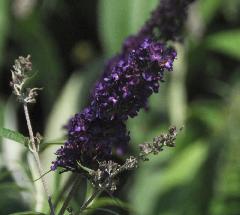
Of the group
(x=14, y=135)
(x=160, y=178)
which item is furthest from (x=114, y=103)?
(x=160, y=178)

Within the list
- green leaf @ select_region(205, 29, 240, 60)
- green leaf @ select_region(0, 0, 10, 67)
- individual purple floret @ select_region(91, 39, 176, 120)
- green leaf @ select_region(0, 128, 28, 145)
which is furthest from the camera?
green leaf @ select_region(205, 29, 240, 60)

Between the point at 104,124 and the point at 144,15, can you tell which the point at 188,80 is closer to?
the point at 144,15

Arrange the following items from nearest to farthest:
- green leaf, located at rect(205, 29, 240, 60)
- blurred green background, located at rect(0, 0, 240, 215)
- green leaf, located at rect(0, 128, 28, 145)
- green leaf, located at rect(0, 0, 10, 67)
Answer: green leaf, located at rect(0, 128, 28, 145) < blurred green background, located at rect(0, 0, 240, 215) < green leaf, located at rect(0, 0, 10, 67) < green leaf, located at rect(205, 29, 240, 60)

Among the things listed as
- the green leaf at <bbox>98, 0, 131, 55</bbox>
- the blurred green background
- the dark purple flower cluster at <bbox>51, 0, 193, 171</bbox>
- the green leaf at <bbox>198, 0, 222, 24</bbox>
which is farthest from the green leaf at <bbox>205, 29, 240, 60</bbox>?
the dark purple flower cluster at <bbox>51, 0, 193, 171</bbox>

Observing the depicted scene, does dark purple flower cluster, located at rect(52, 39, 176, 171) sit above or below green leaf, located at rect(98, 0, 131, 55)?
below

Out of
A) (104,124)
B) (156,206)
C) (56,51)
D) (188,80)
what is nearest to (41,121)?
(56,51)

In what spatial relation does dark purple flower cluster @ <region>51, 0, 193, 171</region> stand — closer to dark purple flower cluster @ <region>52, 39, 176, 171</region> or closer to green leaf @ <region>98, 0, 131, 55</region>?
dark purple flower cluster @ <region>52, 39, 176, 171</region>

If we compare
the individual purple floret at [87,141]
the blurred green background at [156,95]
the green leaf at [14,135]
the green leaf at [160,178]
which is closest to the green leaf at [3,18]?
the blurred green background at [156,95]

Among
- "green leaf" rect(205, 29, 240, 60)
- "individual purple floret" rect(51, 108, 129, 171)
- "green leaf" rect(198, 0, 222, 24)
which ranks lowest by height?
"individual purple floret" rect(51, 108, 129, 171)
